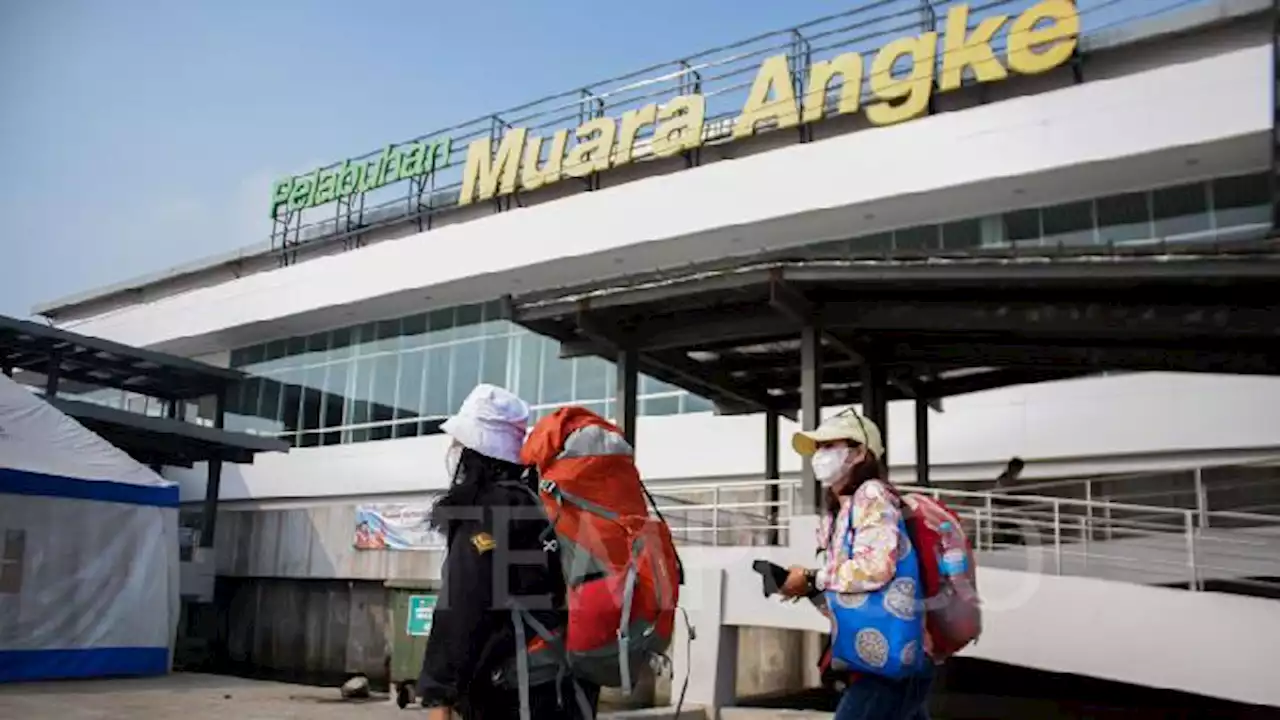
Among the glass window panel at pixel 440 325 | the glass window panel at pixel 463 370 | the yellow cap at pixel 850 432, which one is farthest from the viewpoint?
the glass window panel at pixel 440 325

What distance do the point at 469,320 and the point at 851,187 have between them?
1128 centimetres

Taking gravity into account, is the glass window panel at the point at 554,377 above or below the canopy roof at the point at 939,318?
above

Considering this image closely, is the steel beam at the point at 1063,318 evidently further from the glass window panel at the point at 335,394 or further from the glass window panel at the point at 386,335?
the glass window panel at the point at 335,394

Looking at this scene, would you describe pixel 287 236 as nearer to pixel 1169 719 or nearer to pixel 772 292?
pixel 772 292

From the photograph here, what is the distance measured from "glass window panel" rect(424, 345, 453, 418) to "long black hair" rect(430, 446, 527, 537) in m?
24.0

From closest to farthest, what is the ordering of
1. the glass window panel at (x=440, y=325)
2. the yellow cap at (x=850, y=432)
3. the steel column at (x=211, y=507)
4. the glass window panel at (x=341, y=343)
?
the yellow cap at (x=850, y=432)
the steel column at (x=211, y=507)
the glass window panel at (x=440, y=325)
the glass window panel at (x=341, y=343)

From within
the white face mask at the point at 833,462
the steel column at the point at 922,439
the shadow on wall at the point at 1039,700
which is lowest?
the shadow on wall at the point at 1039,700

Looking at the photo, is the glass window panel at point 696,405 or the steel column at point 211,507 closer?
the glass window panel at point 696,405

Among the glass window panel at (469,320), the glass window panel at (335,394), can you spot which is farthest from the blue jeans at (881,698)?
the glass window panel at (335,394)

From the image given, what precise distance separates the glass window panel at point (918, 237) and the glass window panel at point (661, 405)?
579cm

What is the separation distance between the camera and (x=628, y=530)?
3.29m

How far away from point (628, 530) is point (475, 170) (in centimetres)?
2515

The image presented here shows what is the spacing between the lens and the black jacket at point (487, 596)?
10.3 ft

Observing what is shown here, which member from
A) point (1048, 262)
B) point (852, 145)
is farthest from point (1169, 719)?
point (852, 145)
